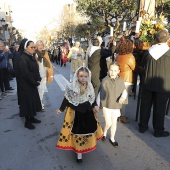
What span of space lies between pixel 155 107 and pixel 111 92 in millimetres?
1150

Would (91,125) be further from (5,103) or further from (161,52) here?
(5,103)

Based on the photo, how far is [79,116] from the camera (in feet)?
9.81

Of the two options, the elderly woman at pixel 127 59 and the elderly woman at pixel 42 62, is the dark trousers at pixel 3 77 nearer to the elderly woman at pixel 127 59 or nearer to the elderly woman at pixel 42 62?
the elderly woman at pixel 42 62

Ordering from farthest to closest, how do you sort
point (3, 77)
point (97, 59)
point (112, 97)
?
1. point (3, 77)
2. point (97, 59)
3. point (112, 97)

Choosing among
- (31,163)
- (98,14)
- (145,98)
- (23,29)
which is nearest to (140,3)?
(145,98)

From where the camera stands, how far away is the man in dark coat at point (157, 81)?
3518mm

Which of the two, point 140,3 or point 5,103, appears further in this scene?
point 5,103

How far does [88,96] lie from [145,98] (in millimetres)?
1539

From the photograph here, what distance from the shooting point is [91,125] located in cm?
303

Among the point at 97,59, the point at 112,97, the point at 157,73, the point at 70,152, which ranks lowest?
the point at 70,152

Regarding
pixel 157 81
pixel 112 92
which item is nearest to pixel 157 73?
pixel 157 81

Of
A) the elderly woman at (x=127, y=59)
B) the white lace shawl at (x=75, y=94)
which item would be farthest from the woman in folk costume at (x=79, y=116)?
the elderly woman at (x=127, y=59)

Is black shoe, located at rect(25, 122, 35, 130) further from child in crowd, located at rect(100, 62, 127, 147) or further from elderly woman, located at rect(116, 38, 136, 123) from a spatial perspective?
elderly woman, located at rect(116, 38, 136, 123)

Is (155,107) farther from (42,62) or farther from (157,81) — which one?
(42,62)
